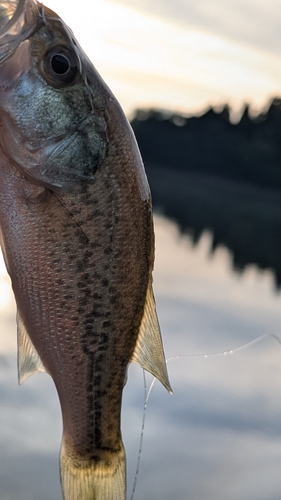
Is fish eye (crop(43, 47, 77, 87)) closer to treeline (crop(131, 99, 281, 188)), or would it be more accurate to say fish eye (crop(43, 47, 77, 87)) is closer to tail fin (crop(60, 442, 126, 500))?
tail fin (crop(60, 442, 126, 500))

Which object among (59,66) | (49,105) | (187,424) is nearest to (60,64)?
(59,66)

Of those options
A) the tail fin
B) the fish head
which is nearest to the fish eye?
the fish head

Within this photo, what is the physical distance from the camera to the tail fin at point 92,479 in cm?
269

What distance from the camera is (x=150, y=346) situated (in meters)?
2.60

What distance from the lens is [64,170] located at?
2.29 meters

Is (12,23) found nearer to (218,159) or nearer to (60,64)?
(60,64)

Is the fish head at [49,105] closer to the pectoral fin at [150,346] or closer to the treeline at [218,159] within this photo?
the pectoral fin at [150,346]

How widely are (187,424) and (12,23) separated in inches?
327

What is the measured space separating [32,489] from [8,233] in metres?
Result: 5.67

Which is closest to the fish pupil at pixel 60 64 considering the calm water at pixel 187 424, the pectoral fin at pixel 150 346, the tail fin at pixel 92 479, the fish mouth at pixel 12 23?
the fish mouth at pixel 12 23

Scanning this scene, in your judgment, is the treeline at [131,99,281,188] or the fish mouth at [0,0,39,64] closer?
the fish mouth at [0,0,39,64]

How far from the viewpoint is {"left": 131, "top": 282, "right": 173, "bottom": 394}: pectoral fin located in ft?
8.43

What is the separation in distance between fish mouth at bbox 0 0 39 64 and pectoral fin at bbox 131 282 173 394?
3.50ft

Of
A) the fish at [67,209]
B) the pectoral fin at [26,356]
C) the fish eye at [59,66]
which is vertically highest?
the fish eye at [59,66]
